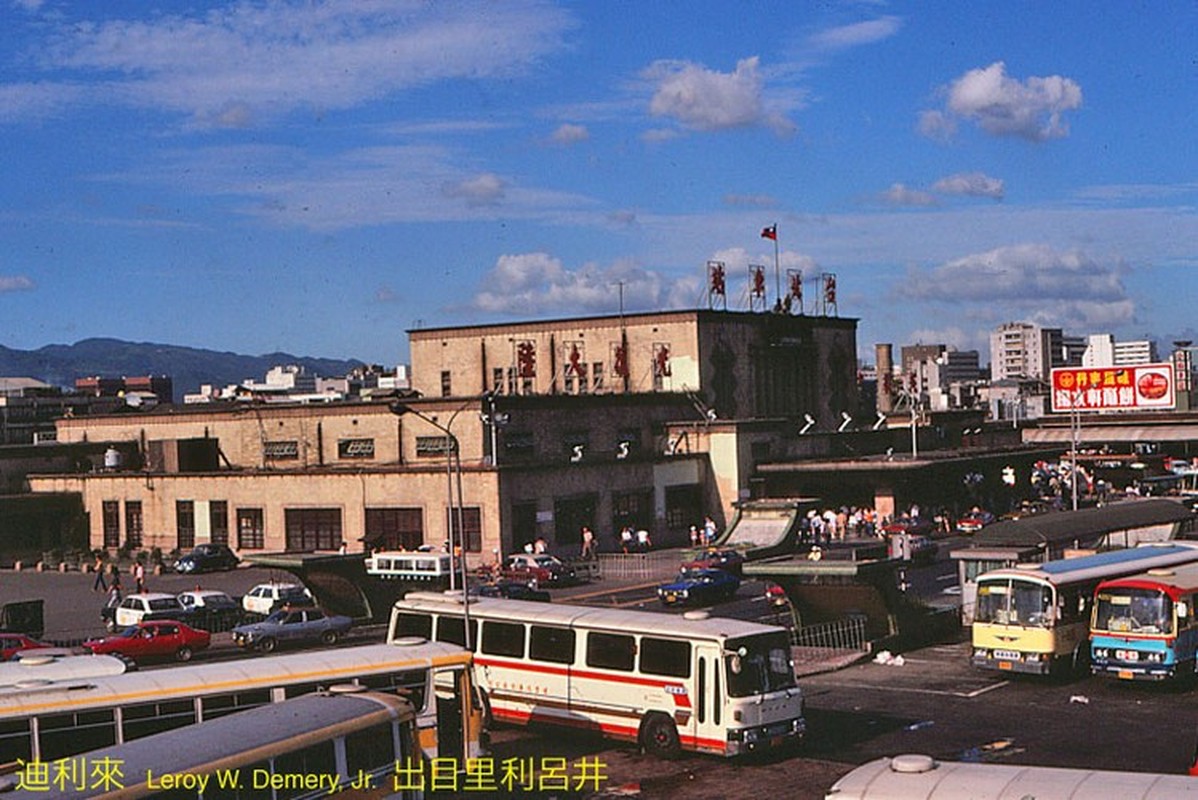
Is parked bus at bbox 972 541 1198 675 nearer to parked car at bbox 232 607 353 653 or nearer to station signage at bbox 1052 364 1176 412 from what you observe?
parked car at bbox 232 607 353 653

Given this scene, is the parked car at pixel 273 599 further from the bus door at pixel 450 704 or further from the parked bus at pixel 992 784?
the parked bus at pixel 992 784

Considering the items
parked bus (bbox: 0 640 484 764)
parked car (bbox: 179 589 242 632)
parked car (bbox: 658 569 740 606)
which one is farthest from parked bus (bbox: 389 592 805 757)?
parked car (bbox: 658 569 740 606)

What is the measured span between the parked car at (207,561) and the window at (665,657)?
4917 centimetres

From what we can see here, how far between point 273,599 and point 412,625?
18942 mm

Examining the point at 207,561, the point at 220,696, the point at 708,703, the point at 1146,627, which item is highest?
the point at 220,696

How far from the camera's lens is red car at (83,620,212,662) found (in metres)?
42.4

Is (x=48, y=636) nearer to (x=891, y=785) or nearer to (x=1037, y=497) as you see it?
(x=891, y=785)

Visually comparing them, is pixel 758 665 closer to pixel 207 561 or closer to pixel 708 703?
pixel 708 703

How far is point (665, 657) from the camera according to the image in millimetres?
27141

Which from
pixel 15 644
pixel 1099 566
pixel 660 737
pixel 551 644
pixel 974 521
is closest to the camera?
pixel 660 737

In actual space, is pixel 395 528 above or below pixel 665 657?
below

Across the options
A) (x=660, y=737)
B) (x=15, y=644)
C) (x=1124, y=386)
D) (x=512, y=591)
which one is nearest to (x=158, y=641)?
(x=15, y=644)

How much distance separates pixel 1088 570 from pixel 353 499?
148 ft

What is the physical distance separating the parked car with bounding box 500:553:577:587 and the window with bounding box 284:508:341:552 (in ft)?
50.8
